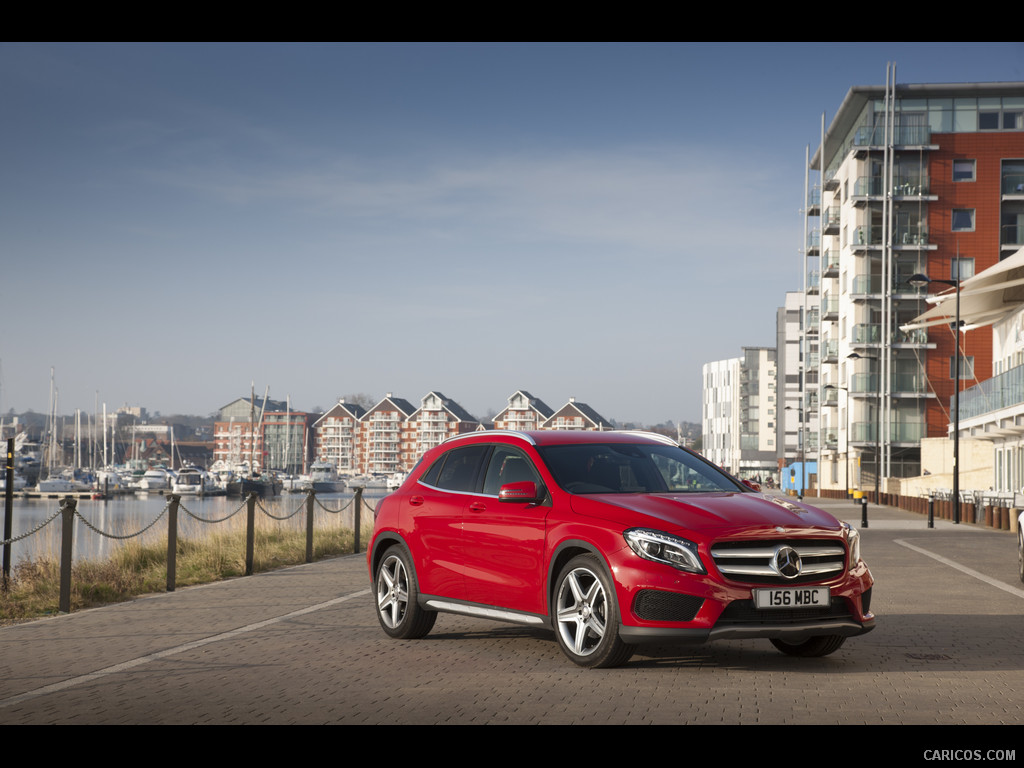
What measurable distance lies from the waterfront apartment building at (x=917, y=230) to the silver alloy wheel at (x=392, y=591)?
74242 mm

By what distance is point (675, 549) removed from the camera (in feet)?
27.8

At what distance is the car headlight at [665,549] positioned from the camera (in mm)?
8438

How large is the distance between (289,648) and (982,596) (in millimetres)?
8714

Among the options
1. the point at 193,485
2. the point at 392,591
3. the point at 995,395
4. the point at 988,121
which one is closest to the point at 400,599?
the point at 392,591

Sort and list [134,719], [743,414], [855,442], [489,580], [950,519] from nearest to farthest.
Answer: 1. [134,719]
2. [489,580]
3. [950,519]
4. [855,442]
5. [743,414]

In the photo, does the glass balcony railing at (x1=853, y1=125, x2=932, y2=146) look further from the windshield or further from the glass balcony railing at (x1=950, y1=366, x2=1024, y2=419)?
the windshield

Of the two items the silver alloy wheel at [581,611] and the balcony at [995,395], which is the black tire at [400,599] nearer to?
the silver alloy wheel at [581,611]

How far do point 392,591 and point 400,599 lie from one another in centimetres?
17

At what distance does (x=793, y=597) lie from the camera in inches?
336

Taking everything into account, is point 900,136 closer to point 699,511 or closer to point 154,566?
point 154,566

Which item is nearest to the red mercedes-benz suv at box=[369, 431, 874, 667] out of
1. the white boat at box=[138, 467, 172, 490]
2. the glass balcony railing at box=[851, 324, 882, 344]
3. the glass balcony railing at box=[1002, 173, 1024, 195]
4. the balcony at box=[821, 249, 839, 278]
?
the glass balcony railing at box=[851, 324, 882, 344]

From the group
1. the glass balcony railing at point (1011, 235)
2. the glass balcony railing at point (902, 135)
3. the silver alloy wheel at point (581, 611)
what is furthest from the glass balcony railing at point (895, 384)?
the silver alloy wheel at point (581, 611)
